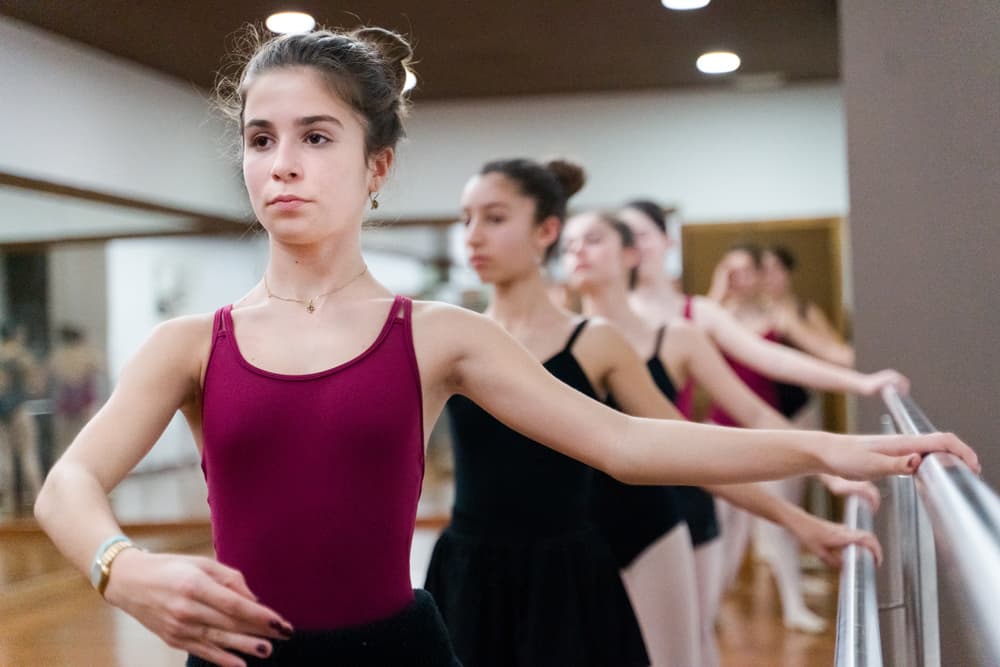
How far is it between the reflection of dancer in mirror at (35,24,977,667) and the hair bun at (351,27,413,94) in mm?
217

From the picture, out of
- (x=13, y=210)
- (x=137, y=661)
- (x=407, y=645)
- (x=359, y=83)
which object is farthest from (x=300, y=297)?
(x=13, y=210)

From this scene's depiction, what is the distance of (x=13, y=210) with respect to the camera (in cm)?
643

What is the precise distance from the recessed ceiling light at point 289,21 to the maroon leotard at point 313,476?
4195mm

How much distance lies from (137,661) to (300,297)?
3.88 m

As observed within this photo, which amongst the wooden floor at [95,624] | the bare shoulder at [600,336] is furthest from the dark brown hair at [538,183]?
the wooden floor at [95,624]

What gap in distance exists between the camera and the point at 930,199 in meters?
3.84

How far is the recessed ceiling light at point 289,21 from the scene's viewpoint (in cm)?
538

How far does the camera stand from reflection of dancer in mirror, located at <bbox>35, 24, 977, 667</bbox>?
1335mm

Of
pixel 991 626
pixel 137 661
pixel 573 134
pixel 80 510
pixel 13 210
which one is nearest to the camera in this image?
pixel 991 626

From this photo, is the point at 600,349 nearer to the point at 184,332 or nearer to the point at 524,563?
the point at 524,563

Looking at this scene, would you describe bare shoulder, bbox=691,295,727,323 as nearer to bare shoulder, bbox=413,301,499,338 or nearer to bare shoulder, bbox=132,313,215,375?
bare shoulder, bbox=413,301,499,338

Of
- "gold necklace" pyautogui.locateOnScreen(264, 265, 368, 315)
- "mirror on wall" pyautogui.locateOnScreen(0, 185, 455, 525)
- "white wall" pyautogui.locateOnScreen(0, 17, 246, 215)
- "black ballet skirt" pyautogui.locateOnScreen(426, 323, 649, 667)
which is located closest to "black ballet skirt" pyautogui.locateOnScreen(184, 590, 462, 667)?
"gold necklace" pyautogui.locateOnScreen(264, 265, 368, 315)

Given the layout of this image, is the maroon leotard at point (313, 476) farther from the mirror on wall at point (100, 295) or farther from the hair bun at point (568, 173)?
the mirror on wall at point (100, 295)

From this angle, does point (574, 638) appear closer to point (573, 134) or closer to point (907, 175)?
point (907, 175)
